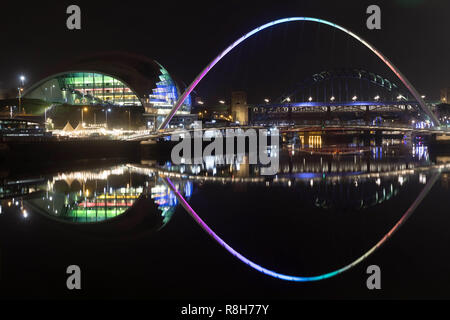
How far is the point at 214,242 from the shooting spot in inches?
387

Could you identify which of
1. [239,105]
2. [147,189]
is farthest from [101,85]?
[147,189]

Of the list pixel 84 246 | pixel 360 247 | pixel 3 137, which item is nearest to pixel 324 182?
pixel 360 247

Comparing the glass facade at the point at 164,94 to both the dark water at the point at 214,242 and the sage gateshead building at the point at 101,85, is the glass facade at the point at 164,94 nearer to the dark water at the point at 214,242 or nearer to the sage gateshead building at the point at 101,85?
the sage gateshead building at the point at 101,85

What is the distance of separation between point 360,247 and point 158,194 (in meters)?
9.86

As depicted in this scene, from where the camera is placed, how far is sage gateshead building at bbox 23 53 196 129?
56.0m

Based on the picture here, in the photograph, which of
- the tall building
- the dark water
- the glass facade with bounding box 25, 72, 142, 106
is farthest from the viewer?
the tall building

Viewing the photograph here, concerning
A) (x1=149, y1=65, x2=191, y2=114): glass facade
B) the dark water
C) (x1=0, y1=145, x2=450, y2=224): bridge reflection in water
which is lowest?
the dark water

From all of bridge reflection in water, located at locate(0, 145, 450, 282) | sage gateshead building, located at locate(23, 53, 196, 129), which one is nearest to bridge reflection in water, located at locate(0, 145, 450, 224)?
bridge reflection in water, located at locate(0, 145, 450, 282)

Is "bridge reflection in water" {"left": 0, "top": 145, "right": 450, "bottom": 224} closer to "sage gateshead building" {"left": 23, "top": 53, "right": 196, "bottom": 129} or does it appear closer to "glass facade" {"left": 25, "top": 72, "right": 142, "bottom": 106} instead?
"sage gateshead building" {"left": 23, "top": 53, "right": 196, "bottom": 129}

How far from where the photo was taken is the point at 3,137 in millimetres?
28156

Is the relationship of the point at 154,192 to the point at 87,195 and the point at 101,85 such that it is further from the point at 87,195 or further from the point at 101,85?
the point at 101,85

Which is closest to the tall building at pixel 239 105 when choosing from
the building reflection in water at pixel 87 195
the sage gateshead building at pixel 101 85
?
the sage gateshead building at pixel 101 85
